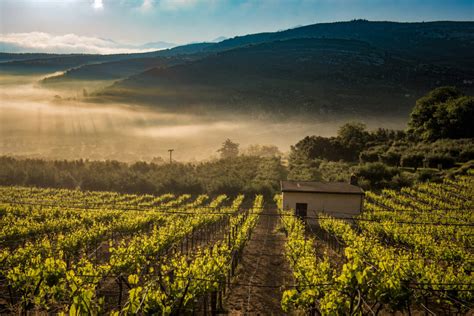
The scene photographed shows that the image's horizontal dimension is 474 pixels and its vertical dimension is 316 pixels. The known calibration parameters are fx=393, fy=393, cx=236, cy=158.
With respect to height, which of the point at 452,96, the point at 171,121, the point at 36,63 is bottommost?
the point at 171,121

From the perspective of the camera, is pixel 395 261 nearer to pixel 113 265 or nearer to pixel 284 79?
pixel 113 265

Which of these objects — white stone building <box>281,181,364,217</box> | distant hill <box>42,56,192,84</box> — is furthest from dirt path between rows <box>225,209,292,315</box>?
distant hill <box>42,56,192,84</box>

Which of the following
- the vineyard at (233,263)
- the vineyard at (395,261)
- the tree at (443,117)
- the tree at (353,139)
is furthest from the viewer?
the tree at (353,139)

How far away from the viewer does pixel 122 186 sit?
171 ft

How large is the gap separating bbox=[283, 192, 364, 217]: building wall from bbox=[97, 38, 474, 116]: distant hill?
121 metres

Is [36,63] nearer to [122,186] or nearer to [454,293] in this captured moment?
[122,186]

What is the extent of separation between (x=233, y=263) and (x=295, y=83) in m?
159

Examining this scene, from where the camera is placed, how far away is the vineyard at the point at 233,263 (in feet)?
30.1

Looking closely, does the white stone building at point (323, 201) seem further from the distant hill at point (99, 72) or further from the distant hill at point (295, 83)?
the distant hill at point (99, 72)

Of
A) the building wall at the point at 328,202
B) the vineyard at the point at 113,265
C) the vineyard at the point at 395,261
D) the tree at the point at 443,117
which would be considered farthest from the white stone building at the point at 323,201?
the tree at the point at 443,117

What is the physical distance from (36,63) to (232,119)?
8449 centimetres

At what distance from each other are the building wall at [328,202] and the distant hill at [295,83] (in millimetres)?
120778

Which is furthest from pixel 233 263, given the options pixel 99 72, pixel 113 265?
pixel 99 72

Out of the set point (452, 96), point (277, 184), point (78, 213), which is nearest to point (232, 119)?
point (452, 96)
